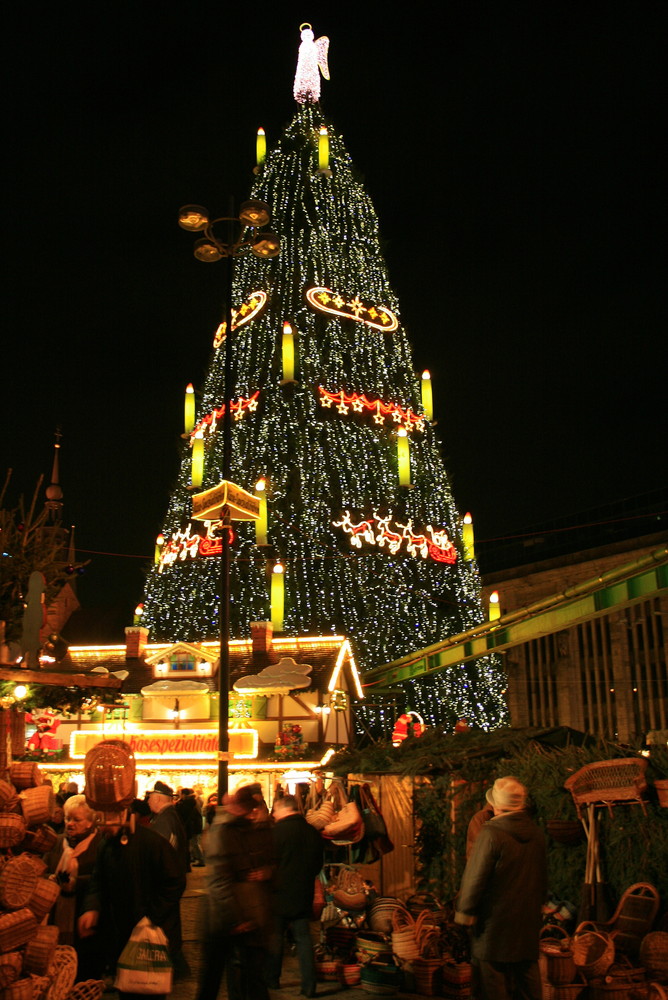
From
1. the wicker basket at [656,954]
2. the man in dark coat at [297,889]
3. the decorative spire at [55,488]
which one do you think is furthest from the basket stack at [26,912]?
the decorative spire at [55,488]

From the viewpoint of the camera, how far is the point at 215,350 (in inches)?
1407

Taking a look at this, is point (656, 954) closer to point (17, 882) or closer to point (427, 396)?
point (17, 882)

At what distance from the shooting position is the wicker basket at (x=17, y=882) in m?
6.47

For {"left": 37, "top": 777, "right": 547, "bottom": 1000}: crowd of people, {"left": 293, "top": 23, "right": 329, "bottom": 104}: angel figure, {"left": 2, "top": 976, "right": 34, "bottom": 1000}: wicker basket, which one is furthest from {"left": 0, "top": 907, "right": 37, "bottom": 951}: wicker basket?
{"left": 293, "top": 23, "right": 329, "bottom": 104}: angel figure

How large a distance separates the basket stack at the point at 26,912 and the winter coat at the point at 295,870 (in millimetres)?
1933

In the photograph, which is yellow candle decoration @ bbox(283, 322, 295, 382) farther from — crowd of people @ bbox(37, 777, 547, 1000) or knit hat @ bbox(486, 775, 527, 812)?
knit hat @ bbox(486, 775, 527, 812)

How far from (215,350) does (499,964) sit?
105ft

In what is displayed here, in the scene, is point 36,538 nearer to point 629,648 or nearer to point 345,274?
point 345,274

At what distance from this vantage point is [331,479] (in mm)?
30547

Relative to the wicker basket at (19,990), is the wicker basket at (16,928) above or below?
above

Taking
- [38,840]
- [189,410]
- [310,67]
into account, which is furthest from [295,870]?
[310,67]

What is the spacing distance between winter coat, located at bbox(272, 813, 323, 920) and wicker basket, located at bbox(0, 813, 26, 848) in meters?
2.16

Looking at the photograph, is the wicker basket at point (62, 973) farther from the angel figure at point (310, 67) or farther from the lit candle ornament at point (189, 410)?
the angel figure at point (310, 67)

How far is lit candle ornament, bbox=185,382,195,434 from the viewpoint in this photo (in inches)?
1316
